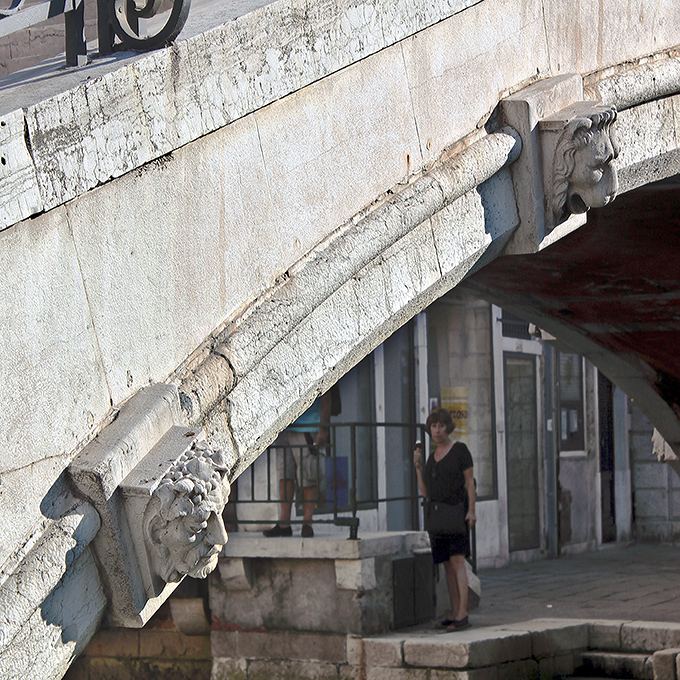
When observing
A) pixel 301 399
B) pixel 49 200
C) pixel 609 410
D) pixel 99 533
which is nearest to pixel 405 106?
pixel 301 399

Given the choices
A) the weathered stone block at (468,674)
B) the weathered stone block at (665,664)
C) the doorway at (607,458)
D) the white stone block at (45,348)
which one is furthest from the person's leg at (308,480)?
the doorway at (607,458)

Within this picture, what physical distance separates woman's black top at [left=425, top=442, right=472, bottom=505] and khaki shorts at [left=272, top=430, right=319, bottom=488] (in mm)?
923

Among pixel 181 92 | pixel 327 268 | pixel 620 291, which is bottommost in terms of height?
pixel 327 268

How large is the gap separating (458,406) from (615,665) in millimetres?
3964

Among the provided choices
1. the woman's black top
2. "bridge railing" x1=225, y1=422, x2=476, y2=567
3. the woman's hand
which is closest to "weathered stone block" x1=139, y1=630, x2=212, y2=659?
"bridge railing" x1=225, y1=422, x2=476, y2=567

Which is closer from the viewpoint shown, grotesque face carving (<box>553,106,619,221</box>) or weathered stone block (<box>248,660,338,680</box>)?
grotesque face carving (<box>553,106,619,221</box>)

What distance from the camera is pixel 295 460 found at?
Result: 24.6ft

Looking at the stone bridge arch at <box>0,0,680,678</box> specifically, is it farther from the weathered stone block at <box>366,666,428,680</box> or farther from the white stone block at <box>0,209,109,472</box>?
the weathered stone block at <box>366,666,428,680</box>

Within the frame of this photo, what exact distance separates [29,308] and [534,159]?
168cm

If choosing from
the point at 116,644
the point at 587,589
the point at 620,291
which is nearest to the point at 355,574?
the point at 116,644

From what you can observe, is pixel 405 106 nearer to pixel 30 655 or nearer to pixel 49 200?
pixel 49 200

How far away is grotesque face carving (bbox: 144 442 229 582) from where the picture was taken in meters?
2.05

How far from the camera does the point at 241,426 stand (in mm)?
2396

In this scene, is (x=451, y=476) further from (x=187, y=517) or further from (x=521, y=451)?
(x=521, y=451)
